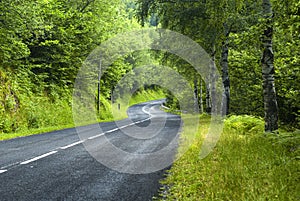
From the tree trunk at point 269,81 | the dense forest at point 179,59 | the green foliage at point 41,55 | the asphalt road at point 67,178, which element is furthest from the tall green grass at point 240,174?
the green foliage at point 41,55

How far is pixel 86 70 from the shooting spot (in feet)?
91.5

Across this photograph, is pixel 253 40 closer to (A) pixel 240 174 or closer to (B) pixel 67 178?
(A) pixel 240 174

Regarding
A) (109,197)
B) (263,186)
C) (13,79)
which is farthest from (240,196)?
(13,79)

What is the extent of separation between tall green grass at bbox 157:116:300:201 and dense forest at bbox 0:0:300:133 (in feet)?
8.16

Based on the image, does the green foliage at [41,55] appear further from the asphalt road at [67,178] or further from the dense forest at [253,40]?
the asphalt road at [67,178]

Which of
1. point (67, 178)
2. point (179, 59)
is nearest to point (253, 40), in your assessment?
point (67, 178)

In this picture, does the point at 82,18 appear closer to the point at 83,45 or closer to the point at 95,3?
the point at 83,45

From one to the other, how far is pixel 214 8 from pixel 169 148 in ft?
14.7

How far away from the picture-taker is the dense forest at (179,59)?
913 centimetres

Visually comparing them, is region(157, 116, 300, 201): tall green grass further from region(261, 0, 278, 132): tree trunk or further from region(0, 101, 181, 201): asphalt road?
region(261, 0, 278, 132): tree trunk

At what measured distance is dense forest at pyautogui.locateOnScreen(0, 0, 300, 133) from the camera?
9133 mm

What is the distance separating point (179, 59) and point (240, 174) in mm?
17914

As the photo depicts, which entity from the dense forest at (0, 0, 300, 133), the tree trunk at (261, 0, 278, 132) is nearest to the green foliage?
the dense forest at (0, 0, 300, 133)

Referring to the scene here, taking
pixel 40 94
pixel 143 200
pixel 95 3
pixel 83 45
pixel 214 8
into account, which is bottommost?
pixel 143 200
